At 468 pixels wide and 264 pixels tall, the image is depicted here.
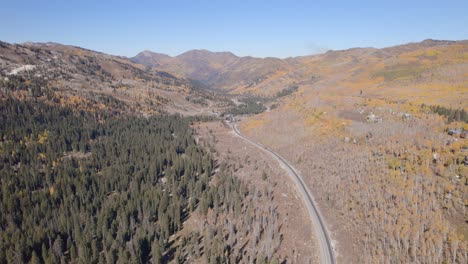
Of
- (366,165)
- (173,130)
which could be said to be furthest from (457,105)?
(173,130)

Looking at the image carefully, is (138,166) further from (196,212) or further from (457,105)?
(457,105)

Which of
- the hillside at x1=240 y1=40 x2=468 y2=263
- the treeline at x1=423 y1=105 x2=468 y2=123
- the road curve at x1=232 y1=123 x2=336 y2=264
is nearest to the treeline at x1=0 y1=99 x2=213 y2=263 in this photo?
the road curve at x1=232 y1=123 x2=336 y2=264

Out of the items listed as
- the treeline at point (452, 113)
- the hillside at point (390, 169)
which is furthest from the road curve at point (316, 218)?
the treeline at point (452, 113)

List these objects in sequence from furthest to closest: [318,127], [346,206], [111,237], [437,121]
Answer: [318,127] → [437,121] → [111,237] → [346,206]

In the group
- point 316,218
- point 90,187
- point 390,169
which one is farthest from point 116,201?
point 390,169

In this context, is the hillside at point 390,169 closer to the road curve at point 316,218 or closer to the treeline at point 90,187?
the road curve at point 316,218

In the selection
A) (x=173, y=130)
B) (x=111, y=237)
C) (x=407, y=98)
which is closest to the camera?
(x=111, y=237)

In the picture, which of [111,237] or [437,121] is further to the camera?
[437,121]

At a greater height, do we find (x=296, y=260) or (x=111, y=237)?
(x=296, y=260)

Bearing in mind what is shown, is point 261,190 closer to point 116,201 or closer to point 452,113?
point 116,201
